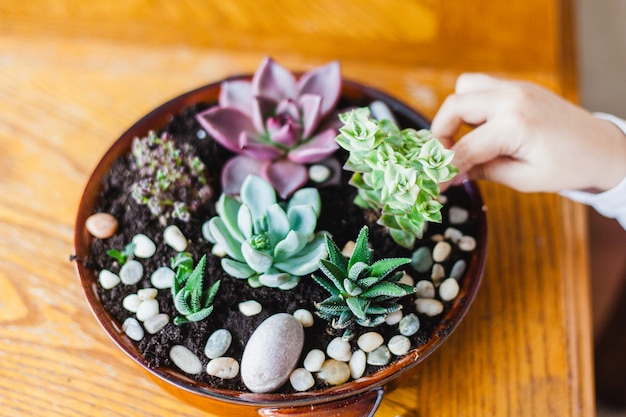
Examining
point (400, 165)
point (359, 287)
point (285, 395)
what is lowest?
point (285, 395)

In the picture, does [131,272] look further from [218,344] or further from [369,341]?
[369,341]

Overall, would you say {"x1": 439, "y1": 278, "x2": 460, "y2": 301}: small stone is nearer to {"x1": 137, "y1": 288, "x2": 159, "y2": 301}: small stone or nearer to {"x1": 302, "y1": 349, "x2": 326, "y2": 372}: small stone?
{"x1": 302, "y1": 349, "x2": 326, "y2": 372}: small stone

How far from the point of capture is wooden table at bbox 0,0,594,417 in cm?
72

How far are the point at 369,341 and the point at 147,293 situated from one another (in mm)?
246

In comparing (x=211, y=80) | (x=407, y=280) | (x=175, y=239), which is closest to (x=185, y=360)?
(x=175, y=239)

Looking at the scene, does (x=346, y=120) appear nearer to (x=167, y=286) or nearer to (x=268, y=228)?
(x=268, y=228)

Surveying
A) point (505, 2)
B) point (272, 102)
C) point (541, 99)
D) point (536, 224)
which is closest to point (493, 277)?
point (536, 224)

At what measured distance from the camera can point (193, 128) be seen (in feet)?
2.62

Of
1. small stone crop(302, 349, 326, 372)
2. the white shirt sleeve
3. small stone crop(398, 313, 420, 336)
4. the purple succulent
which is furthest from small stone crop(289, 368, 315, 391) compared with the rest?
the white shirt sleeve

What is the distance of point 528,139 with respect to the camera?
695mm

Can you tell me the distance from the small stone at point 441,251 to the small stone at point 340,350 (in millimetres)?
150

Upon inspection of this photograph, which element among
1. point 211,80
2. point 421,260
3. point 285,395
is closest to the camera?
point 285,395

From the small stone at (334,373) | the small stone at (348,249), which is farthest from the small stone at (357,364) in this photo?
the small stone at (348,249)

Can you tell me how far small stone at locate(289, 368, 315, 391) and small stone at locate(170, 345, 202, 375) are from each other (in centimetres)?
9
